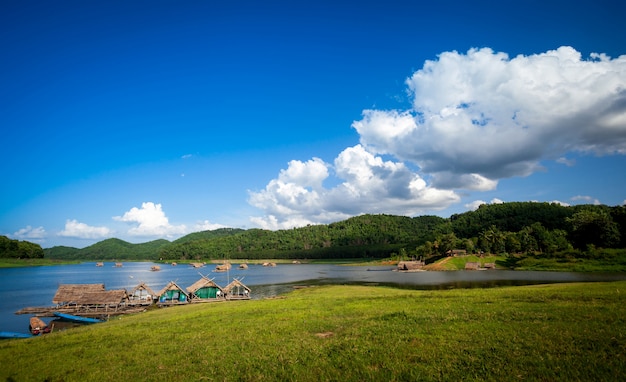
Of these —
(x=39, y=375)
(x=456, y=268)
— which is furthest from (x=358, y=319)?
(x=456, y=268)

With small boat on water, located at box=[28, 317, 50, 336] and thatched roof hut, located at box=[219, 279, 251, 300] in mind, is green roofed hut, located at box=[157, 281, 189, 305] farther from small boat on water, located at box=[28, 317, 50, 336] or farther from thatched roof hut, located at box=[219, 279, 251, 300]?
small boat on water, located at box=[28, 317, 50, 336]

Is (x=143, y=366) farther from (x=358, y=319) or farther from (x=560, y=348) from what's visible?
(x=560, y=348)

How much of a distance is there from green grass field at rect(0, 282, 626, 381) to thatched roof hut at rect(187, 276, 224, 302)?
37.4 meters

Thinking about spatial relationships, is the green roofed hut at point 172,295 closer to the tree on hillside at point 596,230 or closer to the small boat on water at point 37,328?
the small boat on water at point 37,328

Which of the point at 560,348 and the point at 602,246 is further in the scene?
the point at 602,246

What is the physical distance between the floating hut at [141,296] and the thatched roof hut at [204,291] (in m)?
7.10

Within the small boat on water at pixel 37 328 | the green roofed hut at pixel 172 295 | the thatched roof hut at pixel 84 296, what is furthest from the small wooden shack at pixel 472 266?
the small boat on water at pixel 37 328

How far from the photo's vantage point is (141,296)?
61.9 m

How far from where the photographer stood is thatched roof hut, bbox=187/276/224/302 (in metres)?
61.4

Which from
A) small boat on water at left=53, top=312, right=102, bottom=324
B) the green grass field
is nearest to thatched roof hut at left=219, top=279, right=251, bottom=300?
small boat on water at left=53, top=312, right=102, bottom=324

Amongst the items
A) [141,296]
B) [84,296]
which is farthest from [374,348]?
[141,296]

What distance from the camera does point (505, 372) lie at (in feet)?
36.3

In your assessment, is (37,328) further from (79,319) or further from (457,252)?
(457,252)

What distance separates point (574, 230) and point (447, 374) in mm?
140468
